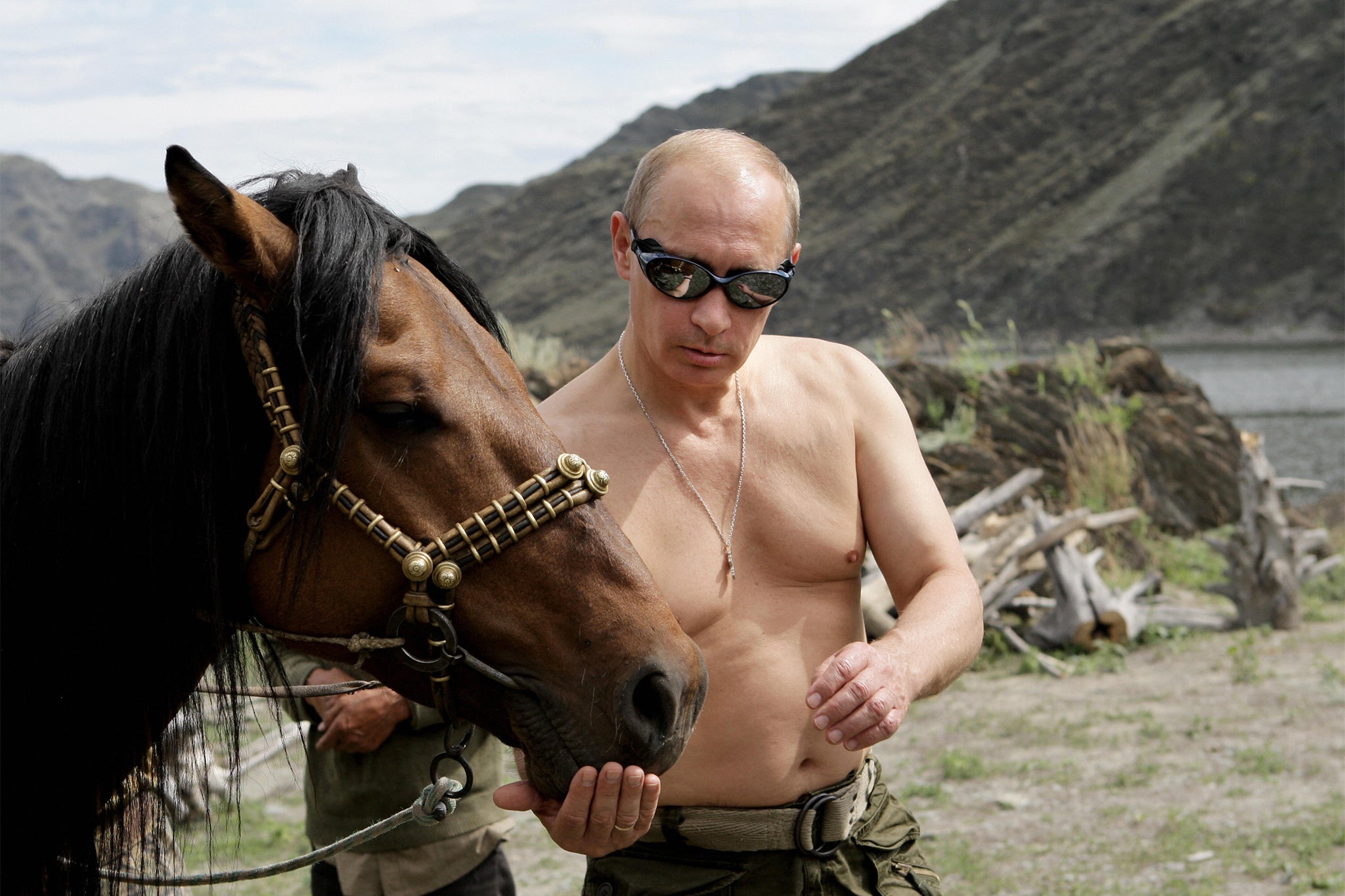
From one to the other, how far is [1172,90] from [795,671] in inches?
2633

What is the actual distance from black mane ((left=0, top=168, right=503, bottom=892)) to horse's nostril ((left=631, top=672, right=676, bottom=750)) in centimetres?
54

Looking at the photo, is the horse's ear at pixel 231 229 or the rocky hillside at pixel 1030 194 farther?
the rocky hillside at pixel 1030 194

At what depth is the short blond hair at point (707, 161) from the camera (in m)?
2.28

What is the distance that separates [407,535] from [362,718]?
5.06ft

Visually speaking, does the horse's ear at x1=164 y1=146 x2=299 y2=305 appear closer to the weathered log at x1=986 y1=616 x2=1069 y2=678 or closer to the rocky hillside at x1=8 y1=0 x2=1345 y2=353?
the weathered log at x1=986 y1=616 x2=1069 y2=678

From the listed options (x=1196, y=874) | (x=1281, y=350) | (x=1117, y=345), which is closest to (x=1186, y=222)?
(x=1281, y=350)

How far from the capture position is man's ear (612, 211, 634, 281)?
95.7 inches

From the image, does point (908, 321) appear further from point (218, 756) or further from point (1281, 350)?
point (1281, 350)

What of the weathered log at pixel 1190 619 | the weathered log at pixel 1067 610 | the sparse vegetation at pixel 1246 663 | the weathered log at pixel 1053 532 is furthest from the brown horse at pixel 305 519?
the weathered log at pixel 1190 619

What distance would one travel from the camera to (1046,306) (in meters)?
52.6

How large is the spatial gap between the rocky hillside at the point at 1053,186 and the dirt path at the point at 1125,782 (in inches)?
1651

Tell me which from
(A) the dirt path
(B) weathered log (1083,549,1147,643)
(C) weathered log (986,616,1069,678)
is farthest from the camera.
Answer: (B) weathered log (1083,549,1147,643)

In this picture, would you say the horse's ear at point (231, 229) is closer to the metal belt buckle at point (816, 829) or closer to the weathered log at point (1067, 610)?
the metal belt buckle at point (816, 829)

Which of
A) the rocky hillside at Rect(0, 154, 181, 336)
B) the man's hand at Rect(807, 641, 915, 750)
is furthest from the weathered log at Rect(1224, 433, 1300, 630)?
the rocky hillside at Rect(0, 154, 181, 336)
